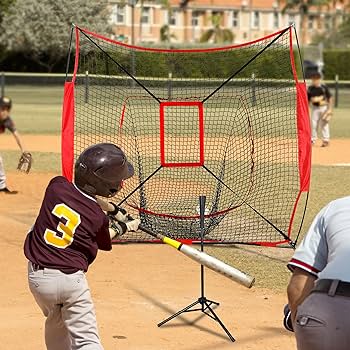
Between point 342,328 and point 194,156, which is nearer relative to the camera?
point 342,328

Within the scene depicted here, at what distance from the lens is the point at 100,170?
5594 millimetres

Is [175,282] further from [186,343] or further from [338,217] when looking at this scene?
[338,217]

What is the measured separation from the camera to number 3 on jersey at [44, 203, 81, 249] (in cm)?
555

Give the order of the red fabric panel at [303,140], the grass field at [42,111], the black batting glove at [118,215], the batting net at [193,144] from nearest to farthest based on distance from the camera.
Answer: the black batting glove at [118,215] → the red fabric panel at [303,140] → the batting net at [193,144] → the grass field at [42,111]

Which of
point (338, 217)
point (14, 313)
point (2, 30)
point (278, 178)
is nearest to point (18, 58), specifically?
point (2, 30)

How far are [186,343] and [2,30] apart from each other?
52025mm

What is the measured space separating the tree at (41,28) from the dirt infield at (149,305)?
4239 centimetres

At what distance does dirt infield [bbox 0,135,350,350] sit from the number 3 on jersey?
56.6 inches

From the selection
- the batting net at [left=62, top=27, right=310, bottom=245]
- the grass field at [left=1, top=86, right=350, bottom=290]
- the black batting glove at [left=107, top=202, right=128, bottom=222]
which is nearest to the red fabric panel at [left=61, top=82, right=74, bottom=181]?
the batting net at [left=62, top=27, right=310, bottom=245]

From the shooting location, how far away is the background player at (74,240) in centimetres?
555

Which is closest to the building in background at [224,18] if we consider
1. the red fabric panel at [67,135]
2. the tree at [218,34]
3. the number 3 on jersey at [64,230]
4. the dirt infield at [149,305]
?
the tree at [218,34]

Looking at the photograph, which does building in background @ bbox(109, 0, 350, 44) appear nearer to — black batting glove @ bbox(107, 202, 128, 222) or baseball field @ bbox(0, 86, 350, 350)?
baseball field @ bbox(0, 86, 350, 350)

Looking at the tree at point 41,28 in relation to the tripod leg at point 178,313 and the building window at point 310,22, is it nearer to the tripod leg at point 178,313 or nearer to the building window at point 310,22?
the tripod leg at point 178,313

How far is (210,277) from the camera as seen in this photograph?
923 centimetres
